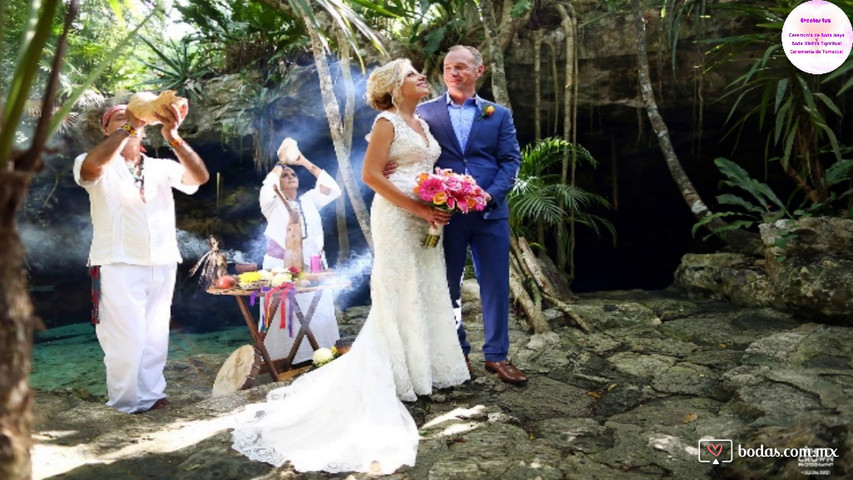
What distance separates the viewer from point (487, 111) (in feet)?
13.1

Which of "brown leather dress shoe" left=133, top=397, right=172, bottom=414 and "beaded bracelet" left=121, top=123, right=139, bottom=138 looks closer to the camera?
"beaded bracelet" left=121, top=123, right=139, bottom=138

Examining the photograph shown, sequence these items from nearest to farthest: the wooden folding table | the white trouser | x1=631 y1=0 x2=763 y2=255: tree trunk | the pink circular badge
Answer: the white trouser
the wooden folding table
the pink circular badge
x1=631 y1=0 x2=763 y2=255: tree trunk

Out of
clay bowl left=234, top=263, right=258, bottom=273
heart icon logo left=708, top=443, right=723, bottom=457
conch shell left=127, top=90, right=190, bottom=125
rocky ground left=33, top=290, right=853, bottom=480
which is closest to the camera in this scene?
rocky ground left=33, top=290, right=853, bottom=480

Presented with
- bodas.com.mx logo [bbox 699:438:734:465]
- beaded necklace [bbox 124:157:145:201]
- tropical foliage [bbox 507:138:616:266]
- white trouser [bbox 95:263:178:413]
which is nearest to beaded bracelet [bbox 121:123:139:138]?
beaded necklace [bbox 124:157:145:201]

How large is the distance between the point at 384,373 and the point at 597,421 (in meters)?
1.25

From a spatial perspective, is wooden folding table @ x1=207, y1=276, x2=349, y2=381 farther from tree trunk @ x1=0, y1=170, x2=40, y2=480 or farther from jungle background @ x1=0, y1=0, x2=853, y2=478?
tree trunk @ x1=0, y1=170, x2=40, y2=480

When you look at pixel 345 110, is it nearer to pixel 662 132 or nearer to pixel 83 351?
pixel 662 132

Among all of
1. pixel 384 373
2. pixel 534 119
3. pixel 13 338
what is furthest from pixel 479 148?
pixel 534 119

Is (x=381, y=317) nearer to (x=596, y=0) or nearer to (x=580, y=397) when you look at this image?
(x=580, y=397)

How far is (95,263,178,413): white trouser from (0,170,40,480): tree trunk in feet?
8.85

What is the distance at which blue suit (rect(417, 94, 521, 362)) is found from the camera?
398cm

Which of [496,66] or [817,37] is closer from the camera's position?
[817,37]

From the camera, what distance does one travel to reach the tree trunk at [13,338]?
4.26 feet

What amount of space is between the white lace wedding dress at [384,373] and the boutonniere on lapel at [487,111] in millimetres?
397
